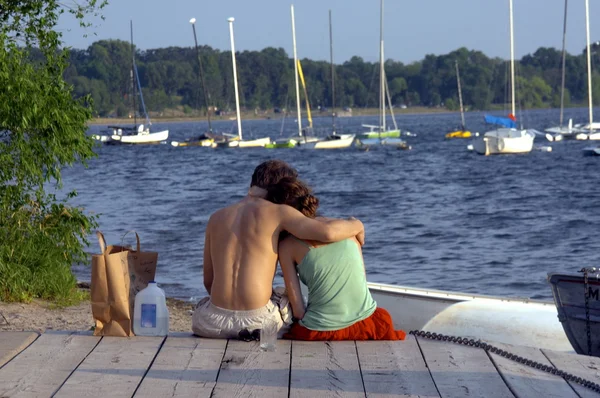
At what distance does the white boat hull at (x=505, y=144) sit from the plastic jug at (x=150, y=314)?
44.7 m

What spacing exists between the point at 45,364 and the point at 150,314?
2.56 feet

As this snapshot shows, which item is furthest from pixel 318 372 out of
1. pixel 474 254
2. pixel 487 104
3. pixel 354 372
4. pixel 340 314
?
pixel 487 104

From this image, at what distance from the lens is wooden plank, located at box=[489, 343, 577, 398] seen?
4184 mm

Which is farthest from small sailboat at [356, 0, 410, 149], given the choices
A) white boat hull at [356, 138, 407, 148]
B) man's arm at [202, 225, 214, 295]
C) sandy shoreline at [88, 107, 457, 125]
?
sandy shoreline at [88, 107, 457, 125]

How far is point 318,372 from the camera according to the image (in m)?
4.50

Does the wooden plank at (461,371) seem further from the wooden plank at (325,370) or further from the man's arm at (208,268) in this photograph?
the man's arm at (208,268)

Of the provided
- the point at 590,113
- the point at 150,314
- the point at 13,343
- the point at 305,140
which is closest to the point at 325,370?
the point at 150,314

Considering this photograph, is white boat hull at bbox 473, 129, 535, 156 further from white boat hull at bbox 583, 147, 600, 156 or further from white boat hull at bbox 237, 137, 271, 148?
white boat hull at bbox 237, 137, 271, 148

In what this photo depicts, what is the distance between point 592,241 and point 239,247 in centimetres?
1593

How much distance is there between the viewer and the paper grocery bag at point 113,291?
516 cm

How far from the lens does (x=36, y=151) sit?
8.87 metres

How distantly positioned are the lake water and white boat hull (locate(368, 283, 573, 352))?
13.6 feet

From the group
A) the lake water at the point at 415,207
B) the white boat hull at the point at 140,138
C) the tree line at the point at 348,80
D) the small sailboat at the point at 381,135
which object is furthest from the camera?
the tree line at the point at 348,80

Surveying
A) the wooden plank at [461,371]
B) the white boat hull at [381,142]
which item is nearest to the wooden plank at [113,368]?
the wooden plank at [461,371]
